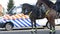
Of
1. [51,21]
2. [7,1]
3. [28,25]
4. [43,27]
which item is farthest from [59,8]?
[7,1]

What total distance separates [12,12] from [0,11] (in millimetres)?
2727

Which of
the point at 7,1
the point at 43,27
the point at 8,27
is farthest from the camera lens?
the point at 7,1

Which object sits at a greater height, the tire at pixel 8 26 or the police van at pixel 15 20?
the police van at pixel 15 20

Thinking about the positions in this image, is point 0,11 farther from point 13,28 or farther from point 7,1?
point 7,1

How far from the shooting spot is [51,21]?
19.9 feet

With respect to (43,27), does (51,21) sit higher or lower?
higher

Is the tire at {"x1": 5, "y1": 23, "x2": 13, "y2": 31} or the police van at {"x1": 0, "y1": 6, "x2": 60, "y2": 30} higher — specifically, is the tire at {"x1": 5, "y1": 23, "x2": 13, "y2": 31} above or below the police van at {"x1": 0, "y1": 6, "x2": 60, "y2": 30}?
below

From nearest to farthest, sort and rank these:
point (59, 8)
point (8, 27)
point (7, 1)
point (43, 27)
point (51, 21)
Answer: point (59, 8) < point (51, 21) < point (8, 27) < point (43, 27) < point (7, 1)

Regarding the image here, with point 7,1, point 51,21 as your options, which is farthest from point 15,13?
point 51,21

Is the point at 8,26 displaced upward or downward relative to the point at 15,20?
downward

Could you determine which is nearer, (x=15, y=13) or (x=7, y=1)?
(x=15, y=13)

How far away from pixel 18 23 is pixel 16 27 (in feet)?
1.50

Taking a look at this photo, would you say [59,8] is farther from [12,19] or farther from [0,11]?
[0,11]

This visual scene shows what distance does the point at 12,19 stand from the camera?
1836cm
